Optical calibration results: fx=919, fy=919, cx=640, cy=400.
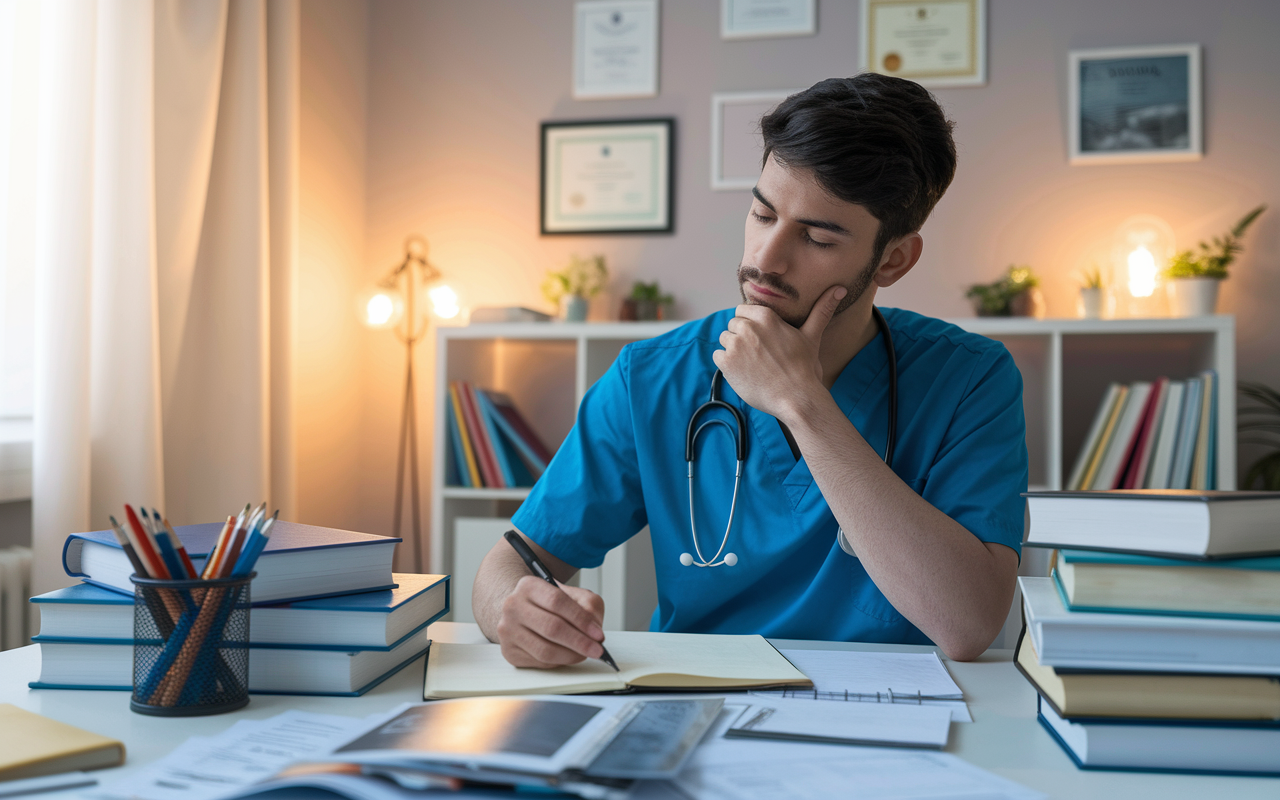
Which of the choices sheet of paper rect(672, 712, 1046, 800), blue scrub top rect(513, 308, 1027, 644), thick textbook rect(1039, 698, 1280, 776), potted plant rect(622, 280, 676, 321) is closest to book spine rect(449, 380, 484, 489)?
potted plant rect(622, 280, 676, 321)

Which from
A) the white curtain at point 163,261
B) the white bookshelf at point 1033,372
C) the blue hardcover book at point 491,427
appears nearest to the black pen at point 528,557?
the white curtain at point 163,261

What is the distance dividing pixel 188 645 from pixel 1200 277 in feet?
8.00

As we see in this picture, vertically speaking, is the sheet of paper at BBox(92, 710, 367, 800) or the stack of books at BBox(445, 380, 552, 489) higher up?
the stack of books at BBox(445, 380, 552, 489)

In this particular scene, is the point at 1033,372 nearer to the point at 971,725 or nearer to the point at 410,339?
the point at 410,339

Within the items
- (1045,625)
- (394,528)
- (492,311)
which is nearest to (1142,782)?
(1045,625)

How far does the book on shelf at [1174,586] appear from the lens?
2.10ft

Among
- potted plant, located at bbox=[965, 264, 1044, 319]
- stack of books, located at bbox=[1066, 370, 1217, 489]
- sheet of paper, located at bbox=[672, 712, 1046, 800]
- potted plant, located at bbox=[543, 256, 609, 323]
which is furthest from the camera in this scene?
potted plant, located at bbox=[543, 256, 609, 323]

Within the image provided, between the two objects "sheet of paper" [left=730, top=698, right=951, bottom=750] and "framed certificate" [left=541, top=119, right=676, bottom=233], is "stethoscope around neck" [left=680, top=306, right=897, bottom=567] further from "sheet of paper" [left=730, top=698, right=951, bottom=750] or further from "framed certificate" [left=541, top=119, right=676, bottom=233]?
"framed certificate" [left=541, top=119, right=676, bottom=233]

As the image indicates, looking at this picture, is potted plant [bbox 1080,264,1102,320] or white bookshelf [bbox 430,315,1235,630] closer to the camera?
white bookshelf [bbox 430,315,1235,630]

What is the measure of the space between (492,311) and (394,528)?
85 cm

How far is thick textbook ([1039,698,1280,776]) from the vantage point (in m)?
0.63

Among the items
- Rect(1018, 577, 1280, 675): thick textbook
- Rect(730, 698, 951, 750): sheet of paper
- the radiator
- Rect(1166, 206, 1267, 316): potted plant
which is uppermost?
Rect(1166, 206, 1267, 316): potted plant

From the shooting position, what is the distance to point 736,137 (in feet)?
8.98

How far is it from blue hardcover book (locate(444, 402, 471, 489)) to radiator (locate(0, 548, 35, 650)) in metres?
1.01
